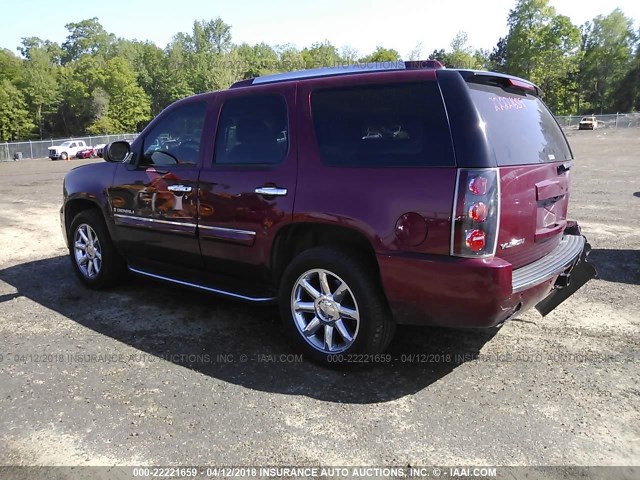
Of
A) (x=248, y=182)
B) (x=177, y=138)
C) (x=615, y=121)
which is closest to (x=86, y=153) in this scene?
(x=177, y=138)

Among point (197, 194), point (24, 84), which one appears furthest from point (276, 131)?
point (24, 84)

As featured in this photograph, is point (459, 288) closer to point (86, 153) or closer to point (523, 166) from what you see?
point (523, 166)

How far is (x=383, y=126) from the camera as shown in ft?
11.0

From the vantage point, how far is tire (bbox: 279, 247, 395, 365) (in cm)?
338

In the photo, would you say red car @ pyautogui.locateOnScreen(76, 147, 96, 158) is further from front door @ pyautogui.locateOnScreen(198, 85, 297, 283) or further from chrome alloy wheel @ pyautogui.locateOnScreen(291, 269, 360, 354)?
chrome alloy wheel @ pyautogui.locateOnScreen(291, 269, 360, 354)

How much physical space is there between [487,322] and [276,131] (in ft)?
6.67

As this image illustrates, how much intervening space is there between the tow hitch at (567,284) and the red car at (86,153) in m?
46.3

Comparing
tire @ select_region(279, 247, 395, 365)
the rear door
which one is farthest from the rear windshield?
tire @ select_region(279, 247, 395, 365)

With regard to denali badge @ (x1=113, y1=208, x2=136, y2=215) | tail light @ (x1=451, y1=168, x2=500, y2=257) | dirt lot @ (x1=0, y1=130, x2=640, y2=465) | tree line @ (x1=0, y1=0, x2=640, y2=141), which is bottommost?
dirt lot @ (x1=0, y1=130, x2=640, y2=465)

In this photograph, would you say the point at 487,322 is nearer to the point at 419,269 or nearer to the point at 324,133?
the point at 419,269

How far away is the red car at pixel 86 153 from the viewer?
4394 centimetres

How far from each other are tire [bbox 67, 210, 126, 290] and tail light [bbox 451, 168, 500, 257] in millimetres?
3629

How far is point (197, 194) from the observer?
13.9 feet

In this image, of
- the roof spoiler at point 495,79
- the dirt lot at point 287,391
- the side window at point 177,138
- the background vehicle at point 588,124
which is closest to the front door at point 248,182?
the side window at point 177,138
